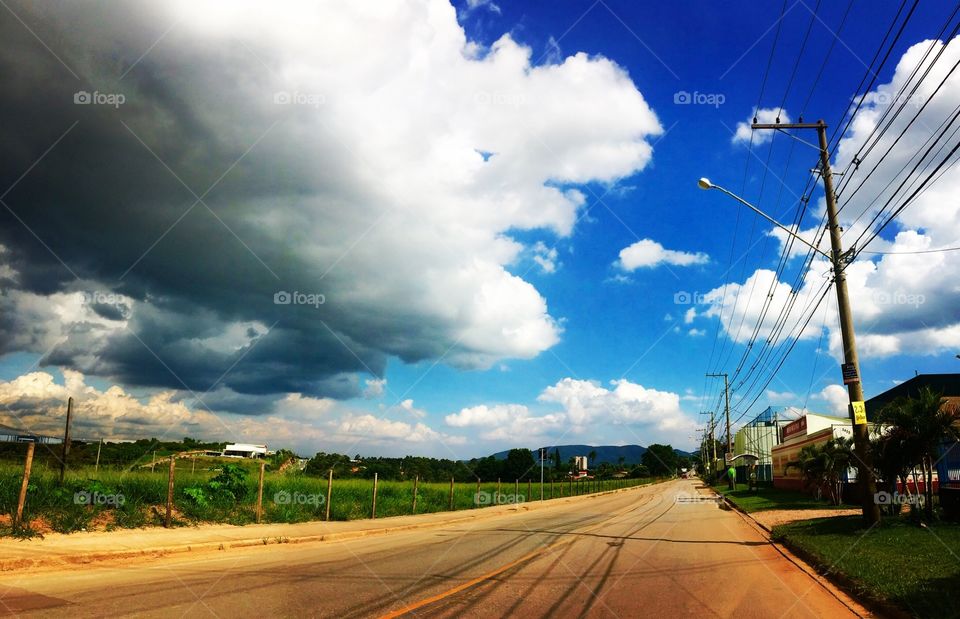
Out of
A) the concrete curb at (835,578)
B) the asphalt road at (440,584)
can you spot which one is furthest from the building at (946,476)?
the asphalt road at (440,584)

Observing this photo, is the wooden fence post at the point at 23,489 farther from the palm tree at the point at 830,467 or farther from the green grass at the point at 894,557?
the palm tree at the point at 830,467

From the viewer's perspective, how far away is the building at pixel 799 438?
36.4 m

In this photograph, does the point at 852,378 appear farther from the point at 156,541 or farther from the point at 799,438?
the point at 799,438

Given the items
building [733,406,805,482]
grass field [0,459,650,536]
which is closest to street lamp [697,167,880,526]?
grass field [0,459,650,536]

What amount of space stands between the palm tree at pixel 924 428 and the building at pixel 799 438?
63.5 feet

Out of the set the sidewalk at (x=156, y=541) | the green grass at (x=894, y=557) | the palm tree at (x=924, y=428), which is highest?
the palm tree at (x=924, y=428)

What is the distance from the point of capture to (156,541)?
39.9 feet

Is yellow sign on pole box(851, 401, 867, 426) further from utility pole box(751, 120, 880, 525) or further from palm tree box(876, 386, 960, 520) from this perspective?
palm tree box(876, 386, 960, 520)

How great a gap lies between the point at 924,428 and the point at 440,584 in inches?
606

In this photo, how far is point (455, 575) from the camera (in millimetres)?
9531

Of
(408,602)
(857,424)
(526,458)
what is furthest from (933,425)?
(526,458)

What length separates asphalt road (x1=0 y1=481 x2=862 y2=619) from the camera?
7086 mm

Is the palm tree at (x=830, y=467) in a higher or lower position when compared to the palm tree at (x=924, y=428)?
lower

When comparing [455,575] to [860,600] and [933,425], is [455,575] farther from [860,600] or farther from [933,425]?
[933,425]
